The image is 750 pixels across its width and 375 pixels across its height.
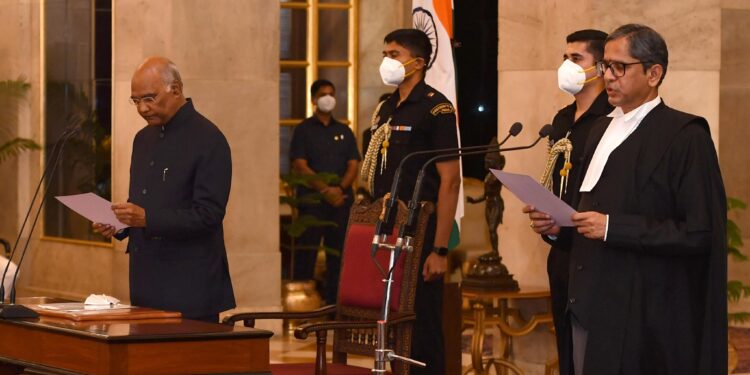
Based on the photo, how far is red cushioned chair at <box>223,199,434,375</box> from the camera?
5512 millimetres

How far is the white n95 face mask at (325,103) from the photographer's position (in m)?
12.0

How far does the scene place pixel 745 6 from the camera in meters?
11.5

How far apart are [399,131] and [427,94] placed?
0.68 ft

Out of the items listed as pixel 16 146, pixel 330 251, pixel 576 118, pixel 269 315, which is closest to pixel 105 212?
pixel 269 315

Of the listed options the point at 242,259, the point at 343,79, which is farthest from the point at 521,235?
the point at 343,79

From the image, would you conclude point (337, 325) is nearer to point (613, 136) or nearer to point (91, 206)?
point (91, 206)

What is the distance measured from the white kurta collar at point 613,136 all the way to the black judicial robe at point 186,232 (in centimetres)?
157

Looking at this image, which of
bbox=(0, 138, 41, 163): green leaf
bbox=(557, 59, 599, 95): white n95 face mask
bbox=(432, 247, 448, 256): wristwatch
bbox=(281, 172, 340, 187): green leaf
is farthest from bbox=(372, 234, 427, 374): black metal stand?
bbox=(0, 138, 41, 163): green leaf

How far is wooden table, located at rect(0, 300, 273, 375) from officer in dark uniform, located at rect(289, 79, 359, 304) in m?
6.96

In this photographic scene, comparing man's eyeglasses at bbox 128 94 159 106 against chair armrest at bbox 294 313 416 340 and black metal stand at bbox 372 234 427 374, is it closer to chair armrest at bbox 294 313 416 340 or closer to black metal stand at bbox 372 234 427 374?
chair armrest at bbox 294 313 416 340

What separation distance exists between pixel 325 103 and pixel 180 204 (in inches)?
255

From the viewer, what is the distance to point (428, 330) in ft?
20.8

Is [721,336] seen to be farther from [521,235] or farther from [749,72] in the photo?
[749,72]

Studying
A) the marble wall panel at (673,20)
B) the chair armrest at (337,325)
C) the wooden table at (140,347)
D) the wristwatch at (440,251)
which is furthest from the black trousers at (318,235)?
the wooden table at (140,347)
